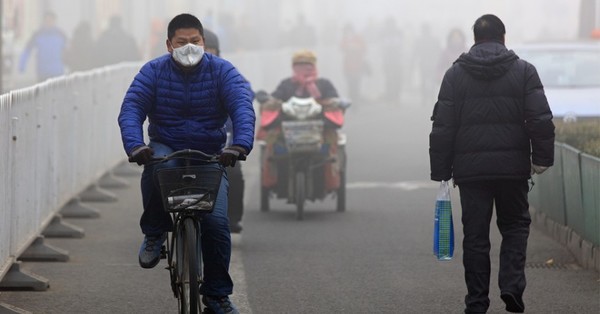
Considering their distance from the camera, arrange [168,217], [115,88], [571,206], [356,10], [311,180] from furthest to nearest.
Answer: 1. [356,10]
2. [115,88]
3. [311,180]
4. [571,206]
5. [168,217]

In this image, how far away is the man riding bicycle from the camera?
355 inches

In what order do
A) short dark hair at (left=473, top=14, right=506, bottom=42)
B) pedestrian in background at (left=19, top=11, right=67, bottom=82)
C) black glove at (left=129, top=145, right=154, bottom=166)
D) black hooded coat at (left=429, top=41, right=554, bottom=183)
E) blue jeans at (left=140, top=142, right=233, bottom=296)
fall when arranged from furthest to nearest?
pedestrian in background at (left=19, top=11, right=67, bottom=82), short dark hair at (left=473, top=14, right=506, bottom=42), black hooded coat at (left=429, top=41, right=554, bottom=183), blue jeans at (left=140, top=142, right=233, bottom=296), black glove at (left=129, top=145, right=154, bottom=166)

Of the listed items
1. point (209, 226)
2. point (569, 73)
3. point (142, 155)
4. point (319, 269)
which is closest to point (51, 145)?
point (319, 269)

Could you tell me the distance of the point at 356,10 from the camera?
88250mm

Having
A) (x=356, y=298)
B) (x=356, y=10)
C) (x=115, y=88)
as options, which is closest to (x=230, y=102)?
(x=356, y=298)

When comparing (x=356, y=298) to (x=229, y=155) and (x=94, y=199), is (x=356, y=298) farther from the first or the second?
(x=94, y=199)

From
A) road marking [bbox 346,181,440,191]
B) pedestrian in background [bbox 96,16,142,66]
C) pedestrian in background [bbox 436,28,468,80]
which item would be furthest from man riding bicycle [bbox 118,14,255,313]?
pedestrian in background [bbox 436,28,468,80]

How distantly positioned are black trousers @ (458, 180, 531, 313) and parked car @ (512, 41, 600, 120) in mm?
8414

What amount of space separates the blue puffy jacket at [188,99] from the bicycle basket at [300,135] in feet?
20.0

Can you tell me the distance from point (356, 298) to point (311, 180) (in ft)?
16.1

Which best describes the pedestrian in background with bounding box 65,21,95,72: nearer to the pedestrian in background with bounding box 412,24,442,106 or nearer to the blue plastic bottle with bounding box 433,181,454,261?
the pedestrian in background with bounding box 412,24,442,106

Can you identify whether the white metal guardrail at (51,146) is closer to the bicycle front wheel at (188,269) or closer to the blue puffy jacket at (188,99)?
the blue puffy jacket at (188,99)

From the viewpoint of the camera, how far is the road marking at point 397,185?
62.1 feet

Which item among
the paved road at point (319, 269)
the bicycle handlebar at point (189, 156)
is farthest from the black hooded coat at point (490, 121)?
the bicycle handlebar at point (189, 156)
